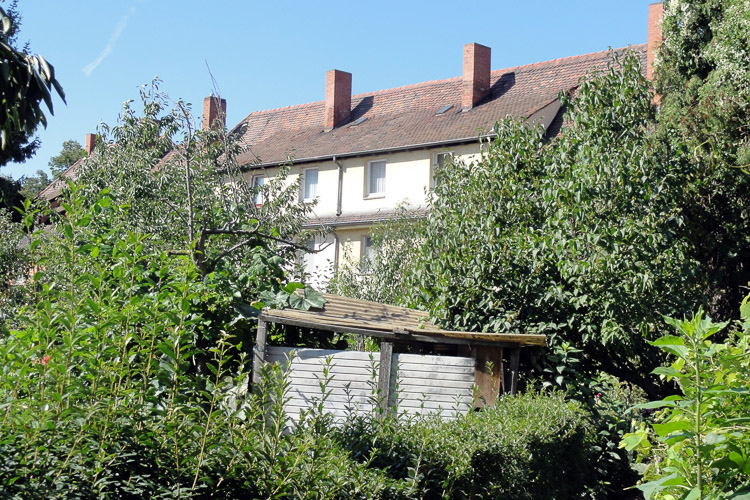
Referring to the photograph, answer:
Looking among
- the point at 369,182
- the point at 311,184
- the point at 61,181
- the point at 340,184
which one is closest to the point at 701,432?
the point at 61,181

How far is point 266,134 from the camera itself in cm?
3959

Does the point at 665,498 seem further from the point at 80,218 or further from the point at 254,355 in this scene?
the point at 254,355

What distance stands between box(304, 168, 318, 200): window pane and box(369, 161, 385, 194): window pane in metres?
2.78

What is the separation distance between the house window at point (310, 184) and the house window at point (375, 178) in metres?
2.70

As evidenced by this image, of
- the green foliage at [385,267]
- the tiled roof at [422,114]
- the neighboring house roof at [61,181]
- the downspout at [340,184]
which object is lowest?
the green foliage at [385,267]

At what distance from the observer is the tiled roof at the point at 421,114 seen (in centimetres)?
3005

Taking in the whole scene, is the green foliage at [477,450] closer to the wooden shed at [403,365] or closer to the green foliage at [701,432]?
the wooden shed at [403,365]

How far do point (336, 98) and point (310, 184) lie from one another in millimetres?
4535

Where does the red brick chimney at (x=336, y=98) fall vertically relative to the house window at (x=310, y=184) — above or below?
above

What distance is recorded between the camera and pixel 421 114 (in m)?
33.1

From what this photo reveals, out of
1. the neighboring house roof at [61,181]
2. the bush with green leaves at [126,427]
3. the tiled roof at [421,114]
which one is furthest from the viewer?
the tiled roof at [421,114]

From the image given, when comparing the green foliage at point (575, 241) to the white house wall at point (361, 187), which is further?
the white house wall at point (361, 187)

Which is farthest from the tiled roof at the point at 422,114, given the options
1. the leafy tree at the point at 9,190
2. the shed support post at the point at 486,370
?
the shed support post at the point at 486,370

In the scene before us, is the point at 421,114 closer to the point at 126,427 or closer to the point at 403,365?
the point at 403,365
